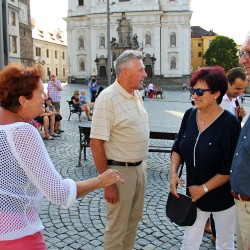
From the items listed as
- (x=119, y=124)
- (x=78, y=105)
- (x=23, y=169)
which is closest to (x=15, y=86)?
(x=23, y=169)

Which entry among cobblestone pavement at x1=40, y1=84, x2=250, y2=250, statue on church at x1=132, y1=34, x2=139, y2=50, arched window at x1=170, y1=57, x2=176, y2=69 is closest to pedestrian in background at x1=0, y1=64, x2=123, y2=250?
cobblestone pavement at x1=40, y1=84, x2=250, y2=250

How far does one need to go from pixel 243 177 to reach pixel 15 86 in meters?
1.60

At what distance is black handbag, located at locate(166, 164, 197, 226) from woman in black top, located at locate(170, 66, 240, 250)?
6 centimetres

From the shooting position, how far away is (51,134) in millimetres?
11539

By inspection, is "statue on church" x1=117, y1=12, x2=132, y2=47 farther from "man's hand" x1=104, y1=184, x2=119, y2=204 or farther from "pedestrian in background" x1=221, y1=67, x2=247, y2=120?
"man's hand" x1=104, y1=184, x2=119, y2=204

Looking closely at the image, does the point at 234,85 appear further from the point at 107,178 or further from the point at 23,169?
the point at 23,169

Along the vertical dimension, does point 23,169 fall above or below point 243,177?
above

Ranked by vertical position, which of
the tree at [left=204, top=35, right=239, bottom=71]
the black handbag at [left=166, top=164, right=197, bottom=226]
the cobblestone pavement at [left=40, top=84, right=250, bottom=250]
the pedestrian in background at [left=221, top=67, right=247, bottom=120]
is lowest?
the cobblestone pavement at [left=40, top=84, right=250, bottom=250]

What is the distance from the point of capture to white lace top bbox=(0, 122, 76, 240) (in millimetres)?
1980

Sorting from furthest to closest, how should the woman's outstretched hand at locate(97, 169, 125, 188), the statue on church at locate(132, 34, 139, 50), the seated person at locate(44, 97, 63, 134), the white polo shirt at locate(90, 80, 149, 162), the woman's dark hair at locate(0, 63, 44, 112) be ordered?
the statue on church at locate(132, 34, 139, 50) → the seated person at locate(44, 97, 63, 134) → the white polo shirt at locate(90, 80, 149, 162) → the woman's outstretched hand at locate(97, 169, 125, 188) → the woman's dark hair at locate(0, 63, 44, 112)

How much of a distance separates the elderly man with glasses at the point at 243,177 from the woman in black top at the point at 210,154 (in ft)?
1.29

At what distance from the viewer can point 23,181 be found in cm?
207

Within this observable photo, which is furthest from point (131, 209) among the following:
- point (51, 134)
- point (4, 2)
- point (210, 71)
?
point (51, 134)

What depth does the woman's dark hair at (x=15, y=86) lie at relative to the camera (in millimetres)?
2102
